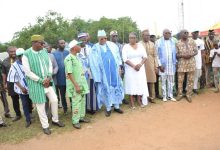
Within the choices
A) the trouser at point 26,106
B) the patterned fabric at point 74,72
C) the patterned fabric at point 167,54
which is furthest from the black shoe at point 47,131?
the patterned fabric at point 167,54

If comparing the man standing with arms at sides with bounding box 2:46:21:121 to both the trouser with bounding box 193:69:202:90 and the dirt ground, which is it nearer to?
the dirt ground

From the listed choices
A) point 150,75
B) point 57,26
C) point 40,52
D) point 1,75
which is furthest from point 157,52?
point 57,26

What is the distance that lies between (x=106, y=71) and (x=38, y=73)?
1646 millimetres

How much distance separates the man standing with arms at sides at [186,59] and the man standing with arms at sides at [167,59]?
152 millimetres

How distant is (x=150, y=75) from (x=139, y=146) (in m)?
2.94

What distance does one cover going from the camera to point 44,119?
5941mm

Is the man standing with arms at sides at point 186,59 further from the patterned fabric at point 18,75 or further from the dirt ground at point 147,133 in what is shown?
the patterned fabric at point 18,75

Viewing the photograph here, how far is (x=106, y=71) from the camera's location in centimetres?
675

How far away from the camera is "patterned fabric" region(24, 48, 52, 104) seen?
5.73m

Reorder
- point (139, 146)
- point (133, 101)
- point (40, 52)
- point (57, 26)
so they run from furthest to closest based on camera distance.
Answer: point (57, 26)
point (133, 101)
point (40, 52)
point (139, 146)

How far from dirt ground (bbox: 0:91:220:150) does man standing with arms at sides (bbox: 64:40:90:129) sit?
0.35 metres

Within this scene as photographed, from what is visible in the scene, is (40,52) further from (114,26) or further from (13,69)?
(114,26)

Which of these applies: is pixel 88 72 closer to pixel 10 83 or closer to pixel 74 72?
pixel 74 72

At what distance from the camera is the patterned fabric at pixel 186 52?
24.1 feet
